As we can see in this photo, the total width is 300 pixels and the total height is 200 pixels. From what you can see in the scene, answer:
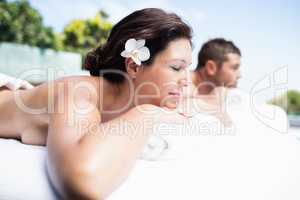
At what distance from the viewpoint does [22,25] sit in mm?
11648

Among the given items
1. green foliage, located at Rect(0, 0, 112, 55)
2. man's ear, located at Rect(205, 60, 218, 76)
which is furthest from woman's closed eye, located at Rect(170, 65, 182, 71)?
green foliage, located at Rect(0, 0, 112, 55)

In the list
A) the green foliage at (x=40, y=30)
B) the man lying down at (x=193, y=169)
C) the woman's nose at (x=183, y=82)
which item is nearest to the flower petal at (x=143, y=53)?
the woman's nose at (x=183, y=82)

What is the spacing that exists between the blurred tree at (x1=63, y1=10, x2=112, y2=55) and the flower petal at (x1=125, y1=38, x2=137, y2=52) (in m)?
13.1

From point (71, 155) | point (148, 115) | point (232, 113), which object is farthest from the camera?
point (232, 113)

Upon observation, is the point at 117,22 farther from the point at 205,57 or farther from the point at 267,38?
the point at 267,38

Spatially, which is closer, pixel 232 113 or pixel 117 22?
pixel 117 22

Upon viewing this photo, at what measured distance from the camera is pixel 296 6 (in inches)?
287

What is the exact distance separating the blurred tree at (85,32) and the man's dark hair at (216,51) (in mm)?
11544

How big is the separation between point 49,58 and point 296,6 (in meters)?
5.84

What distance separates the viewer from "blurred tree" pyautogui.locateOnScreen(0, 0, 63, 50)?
36.5 ft

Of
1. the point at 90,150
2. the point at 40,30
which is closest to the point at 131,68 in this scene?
the point at 90,150

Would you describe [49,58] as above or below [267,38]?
below

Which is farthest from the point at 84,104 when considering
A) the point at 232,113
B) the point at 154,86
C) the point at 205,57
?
the point at 205,57

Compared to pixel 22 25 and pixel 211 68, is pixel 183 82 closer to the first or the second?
pixel 211 68
